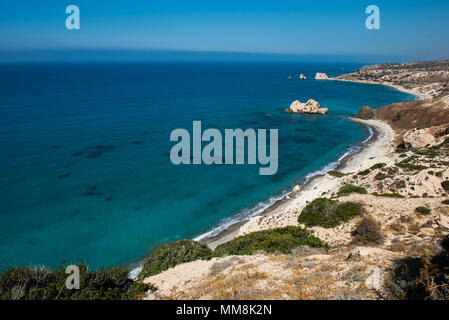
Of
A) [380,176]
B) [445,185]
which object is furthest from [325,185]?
[445,185]

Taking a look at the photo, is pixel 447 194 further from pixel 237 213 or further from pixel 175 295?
pixel 175 295

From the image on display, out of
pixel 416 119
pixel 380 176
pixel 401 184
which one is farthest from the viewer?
pixel 416 119

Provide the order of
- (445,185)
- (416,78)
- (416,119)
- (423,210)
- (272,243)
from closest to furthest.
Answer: (272,243)
(423,210)
(445,185)
(416,119)
(416,78)

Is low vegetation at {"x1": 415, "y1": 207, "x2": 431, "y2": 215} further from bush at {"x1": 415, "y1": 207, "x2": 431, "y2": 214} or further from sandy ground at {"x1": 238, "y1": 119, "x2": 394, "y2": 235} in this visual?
sandy ground at {"x1": 238, "y1": 119, "x2": 394, "y2": 235}

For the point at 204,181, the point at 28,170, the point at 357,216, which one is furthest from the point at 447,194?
the point at 28,170

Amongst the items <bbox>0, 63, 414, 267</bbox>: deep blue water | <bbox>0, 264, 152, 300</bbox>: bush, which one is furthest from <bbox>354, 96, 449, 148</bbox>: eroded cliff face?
<bbox>0, 264, 152, 300</bbox>: bush

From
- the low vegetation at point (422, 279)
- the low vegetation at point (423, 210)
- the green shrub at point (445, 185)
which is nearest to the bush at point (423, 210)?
the low vegetation at point (423, 210)

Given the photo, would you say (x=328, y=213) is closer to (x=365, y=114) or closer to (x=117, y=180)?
(x=117, y=180)
